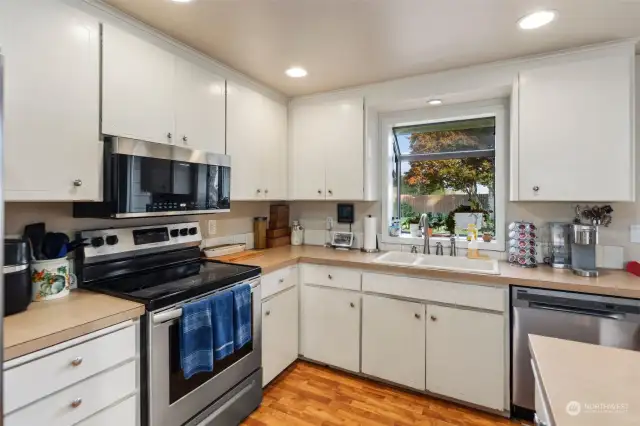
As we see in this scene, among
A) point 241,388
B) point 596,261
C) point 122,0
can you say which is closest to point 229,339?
point 241,388

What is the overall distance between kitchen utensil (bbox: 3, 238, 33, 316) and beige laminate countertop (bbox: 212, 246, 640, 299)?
1205mm

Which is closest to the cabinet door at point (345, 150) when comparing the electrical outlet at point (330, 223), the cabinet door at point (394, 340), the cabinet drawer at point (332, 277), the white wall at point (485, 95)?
→ the white wall at point (485, 95)

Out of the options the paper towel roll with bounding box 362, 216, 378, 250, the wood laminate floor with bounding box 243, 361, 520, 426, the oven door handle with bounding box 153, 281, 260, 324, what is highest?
the paper towel roll with bounding box 362, 216, 378, 250

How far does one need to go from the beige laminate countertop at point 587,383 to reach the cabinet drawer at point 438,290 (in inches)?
36.8

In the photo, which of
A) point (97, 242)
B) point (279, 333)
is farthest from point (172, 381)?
point (279, 333)

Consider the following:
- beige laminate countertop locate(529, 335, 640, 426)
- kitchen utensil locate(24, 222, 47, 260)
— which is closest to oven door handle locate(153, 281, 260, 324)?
kitchen utensil locate(24, 222, 47, 260)

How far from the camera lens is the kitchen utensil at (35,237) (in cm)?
154

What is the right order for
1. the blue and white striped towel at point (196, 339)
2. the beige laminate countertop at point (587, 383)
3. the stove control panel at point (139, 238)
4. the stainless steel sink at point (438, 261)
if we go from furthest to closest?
the stainless steel sink at point (438, 261) < the stove control panel at point (139, 238) < the blue and white striped towel at point (196, 339) < the beige laminate countertop at point (587, 383)

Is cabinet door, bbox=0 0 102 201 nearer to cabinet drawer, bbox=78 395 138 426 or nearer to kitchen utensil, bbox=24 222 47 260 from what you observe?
kitchen utensil, bbox=24 222 47 260

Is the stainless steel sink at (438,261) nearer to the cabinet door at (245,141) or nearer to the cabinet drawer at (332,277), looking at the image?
the cabinet drawer at (332,277)

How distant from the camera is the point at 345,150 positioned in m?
2.84

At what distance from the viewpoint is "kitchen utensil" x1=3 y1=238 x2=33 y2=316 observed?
4.24 feet

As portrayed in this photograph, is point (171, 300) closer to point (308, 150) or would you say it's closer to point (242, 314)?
point (242, 314)

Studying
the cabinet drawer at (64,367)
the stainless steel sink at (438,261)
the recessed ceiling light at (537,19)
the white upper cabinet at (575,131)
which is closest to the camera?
the cabinet drawer at (64,367)
